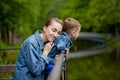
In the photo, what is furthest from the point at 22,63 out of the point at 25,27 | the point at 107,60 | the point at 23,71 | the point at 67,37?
the point at 107,60

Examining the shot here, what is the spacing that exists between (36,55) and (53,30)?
0.24m

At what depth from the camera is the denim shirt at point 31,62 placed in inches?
137

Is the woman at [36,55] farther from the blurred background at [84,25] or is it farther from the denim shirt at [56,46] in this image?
the blurred background at [84,25]

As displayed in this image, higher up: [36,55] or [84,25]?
[84,25]

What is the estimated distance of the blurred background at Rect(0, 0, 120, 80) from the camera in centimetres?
2246

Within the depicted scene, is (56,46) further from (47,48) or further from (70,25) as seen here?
(70,25)

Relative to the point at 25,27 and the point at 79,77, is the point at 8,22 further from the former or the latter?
the point at 79,77

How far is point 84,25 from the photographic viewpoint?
42156 mm

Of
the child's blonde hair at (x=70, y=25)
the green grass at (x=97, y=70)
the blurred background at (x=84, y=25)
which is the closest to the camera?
the child's blonde hair at (x=70, y=25)

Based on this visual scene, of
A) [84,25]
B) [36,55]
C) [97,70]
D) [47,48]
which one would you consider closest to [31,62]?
[36,55]

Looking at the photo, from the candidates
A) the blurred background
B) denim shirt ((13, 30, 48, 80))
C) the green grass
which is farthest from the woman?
the green grass

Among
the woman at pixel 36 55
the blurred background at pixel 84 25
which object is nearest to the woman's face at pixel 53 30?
the woman at pixel 36 55

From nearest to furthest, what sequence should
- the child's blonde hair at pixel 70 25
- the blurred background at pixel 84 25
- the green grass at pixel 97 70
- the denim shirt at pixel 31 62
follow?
the denim shirt at pixel 31 62, the child's blonde hair at pixel 70 25, the blurred background at pixel 84 25, the green grass at pixel 97 70

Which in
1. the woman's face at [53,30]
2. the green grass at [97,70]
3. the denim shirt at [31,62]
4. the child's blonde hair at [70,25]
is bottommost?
the green grass at [97,70]
